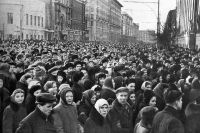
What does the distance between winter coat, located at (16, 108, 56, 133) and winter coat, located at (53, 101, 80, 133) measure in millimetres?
494

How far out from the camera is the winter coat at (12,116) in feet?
21.3

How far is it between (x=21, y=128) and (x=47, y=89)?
2.56 metres

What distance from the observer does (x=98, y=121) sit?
6246 millimetres

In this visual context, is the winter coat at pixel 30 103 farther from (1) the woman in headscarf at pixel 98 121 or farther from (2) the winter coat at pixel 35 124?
(2) the winter coat at pixel 35 124

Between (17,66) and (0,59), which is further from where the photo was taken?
(0,59)

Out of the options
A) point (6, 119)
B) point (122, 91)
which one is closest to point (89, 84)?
point (122, 91)

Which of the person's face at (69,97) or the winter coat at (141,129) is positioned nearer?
the winter coat at (141,129)

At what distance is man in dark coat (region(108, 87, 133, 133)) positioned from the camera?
698cm

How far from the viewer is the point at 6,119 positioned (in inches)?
258

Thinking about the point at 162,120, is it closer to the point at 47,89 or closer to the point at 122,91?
the point at 122,91

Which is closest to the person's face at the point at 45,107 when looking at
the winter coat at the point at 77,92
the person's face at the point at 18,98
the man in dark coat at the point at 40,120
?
the man in dark coat at the point at 40,120

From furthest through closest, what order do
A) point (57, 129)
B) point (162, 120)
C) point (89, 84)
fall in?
point (89, 84) < point (57, 129) < point (162, 120)

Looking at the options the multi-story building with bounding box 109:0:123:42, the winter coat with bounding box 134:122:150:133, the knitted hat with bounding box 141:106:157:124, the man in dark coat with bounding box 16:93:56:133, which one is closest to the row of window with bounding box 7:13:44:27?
the man in dark coat with bounding box 16:93:56:133

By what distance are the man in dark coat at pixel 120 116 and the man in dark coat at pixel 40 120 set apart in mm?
1412
